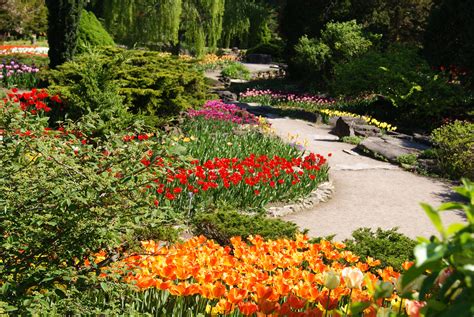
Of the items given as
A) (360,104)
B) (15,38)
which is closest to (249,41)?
(15,38)

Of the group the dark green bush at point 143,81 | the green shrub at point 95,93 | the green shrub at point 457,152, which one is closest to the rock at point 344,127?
the green shrub at point 457,152

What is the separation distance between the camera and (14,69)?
59.7 ft

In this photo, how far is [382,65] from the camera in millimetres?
19672

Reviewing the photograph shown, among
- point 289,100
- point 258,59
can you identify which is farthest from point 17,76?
point 258,59

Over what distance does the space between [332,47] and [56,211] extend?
2166cm

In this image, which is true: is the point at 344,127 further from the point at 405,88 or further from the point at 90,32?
the point at 90,32

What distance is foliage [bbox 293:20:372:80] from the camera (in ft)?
74.0

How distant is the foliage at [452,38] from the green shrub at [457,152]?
5957mm

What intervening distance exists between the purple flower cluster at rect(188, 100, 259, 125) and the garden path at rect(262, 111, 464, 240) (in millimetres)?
1899

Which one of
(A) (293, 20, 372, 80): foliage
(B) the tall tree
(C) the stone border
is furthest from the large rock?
(B) the tall tree

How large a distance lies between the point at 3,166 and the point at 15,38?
44.1 metres

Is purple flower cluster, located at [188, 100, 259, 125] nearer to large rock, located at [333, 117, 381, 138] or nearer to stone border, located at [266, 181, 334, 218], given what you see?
large rock, located at [333, 117, 381, 138]

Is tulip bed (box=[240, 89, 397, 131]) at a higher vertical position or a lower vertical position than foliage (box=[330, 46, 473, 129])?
lower

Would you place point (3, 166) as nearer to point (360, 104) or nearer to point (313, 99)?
point (360, 104)
